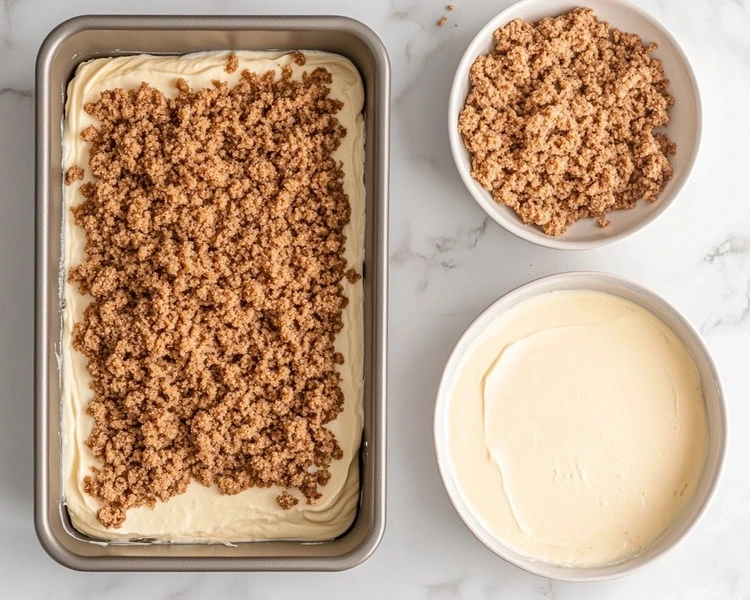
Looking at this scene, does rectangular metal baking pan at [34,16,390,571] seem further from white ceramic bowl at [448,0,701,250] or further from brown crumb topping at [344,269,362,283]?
white ceramic bowl at [448,0,701,250]

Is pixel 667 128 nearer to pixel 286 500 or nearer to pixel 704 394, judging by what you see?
pixel 704 394

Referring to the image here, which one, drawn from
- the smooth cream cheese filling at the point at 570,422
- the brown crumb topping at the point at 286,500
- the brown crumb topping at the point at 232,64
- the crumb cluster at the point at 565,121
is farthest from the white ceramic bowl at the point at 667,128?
the brown crumb topping at the point at 286,500

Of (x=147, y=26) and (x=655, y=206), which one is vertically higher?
(x=147, y=26)

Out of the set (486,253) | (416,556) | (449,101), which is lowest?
(416,556)

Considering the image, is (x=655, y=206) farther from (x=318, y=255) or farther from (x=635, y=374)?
(x=318, y=255)

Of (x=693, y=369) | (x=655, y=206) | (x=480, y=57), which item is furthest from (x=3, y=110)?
(x=693, y=369)

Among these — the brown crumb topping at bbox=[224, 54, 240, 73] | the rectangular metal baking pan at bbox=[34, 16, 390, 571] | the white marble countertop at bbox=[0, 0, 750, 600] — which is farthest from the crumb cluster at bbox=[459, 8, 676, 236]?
the brown crumb topping at bbox=[224, 54, 240, 73]

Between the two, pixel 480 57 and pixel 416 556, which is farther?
pixel 416 556
